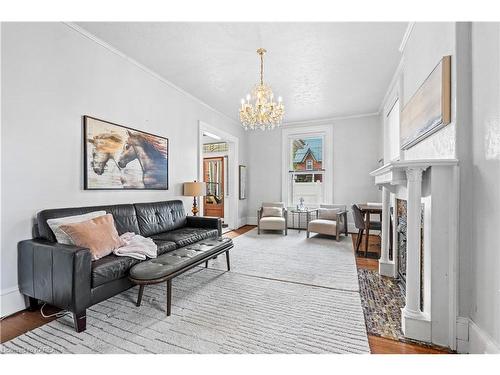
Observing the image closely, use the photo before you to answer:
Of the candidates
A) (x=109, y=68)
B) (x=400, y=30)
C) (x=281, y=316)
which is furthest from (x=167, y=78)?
(x=281, y=316)

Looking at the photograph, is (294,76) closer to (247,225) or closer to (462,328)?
(462,328)

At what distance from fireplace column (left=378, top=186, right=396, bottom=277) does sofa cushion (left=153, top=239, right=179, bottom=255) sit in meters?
2.56

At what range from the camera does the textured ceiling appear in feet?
8.18

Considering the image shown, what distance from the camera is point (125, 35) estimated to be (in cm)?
263

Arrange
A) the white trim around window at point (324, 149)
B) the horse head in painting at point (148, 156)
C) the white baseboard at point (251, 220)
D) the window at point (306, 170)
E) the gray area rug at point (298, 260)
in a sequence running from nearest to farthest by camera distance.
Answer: the gray area rug at point (298, 260), the horse head in painting at point (148, 156), the white trim around window at point (324, 149), the window at point (306, 170), the white baseboard at point (251, 220)

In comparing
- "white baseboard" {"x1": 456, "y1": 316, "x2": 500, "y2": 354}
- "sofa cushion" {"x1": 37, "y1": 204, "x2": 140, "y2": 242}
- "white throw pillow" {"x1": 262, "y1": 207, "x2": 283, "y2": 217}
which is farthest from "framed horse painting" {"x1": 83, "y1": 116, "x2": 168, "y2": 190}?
"white baseboard" {"x1": 456, "y1": 316, "x2": 500, "y2": 354}

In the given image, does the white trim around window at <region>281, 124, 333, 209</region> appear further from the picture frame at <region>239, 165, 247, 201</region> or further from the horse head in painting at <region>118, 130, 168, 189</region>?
the horse head in painting at <region>118, 130, 168, 189</region>

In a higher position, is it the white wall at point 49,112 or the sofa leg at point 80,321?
the white wall at point 49,112

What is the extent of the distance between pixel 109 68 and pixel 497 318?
4.13 m

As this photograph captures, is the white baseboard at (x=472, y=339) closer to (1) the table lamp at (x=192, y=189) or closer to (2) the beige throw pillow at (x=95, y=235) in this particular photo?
(2) the beige throw pillow at (x=95, y=235)

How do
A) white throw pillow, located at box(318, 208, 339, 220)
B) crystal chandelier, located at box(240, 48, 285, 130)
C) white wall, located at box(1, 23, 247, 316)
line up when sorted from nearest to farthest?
white wall, located at box(1, 23, 247, 316), crystal chandelier, located at box(240, 48, 285, 130), white throw pillow, located at box(318, 208, 339, 220)

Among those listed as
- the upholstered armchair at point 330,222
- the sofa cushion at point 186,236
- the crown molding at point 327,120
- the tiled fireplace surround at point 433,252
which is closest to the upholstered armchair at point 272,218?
the upholstered armchair at point 330,222

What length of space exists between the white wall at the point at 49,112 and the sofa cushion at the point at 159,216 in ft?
0.88

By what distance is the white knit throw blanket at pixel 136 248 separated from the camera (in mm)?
2186
